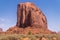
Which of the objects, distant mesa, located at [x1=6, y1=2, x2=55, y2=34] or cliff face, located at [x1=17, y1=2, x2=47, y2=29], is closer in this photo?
distant mesa, located at [x1=6, y1=2, x2=55, y2=34]

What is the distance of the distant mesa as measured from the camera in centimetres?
8075

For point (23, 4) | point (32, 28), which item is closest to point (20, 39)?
point (32, 28)

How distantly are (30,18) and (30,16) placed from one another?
3.13 feet

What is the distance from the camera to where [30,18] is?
82.2m

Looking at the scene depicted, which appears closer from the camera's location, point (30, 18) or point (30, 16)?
point (30, 18)

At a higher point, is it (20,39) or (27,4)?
(27,4)

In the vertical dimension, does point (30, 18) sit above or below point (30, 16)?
below

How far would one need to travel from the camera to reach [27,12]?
3349 inches

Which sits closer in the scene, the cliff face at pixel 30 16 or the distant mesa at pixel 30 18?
the distant mesa at pixel 30 18

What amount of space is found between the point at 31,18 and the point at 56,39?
160 ft

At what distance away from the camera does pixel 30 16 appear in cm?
8238

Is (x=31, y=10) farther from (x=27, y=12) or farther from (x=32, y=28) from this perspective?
(x=32, y=28)

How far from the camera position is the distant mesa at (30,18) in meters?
80.8

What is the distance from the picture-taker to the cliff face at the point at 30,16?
8181 cm
